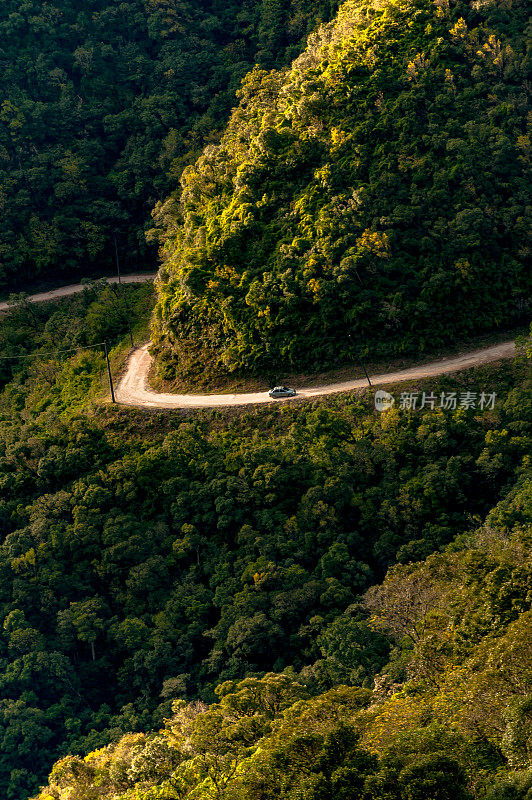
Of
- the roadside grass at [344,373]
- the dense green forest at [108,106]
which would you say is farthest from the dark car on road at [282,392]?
the dense green forest at [108,106]

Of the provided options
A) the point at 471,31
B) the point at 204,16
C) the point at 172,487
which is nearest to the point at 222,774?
the point at 172,487

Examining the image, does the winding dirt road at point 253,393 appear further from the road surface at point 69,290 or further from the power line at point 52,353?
the road surface at point 69,290

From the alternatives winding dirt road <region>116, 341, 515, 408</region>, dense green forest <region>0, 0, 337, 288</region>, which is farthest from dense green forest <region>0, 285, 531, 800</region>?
dense green forest <region>0, 0, 337, 288</region>

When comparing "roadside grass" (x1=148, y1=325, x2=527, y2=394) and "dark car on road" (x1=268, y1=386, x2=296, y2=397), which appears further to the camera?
"roadside grass" (x1=148, y1=325, x2=527, y2=394)

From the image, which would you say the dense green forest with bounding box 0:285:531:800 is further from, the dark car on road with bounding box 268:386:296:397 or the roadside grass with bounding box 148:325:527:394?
the roadside grass with bounding box 148:325:527:394

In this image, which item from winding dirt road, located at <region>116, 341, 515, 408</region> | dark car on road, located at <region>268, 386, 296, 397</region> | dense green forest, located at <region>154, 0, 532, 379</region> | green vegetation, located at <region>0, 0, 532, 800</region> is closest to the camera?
green vegetation, located at <region>0, 0, 532, 800</region>

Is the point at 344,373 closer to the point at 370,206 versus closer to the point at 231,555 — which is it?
the point at 370,206
